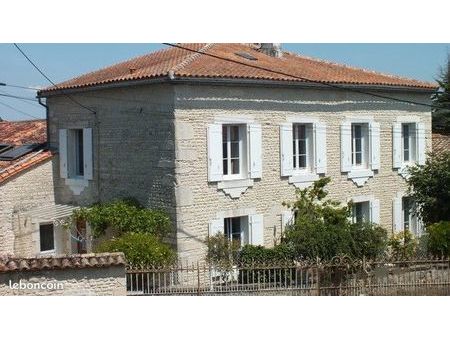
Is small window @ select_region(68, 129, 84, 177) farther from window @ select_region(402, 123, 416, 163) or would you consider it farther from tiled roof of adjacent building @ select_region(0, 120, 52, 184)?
window @ select_region(402, 123, 416, 163)

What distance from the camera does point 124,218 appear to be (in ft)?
37.1

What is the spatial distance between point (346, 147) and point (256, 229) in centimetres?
219

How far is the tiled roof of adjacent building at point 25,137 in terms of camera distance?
11391mm

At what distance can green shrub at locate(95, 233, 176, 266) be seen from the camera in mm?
10461

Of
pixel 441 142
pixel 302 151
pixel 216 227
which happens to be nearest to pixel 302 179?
pixel 302 151

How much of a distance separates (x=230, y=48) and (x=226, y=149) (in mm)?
1728

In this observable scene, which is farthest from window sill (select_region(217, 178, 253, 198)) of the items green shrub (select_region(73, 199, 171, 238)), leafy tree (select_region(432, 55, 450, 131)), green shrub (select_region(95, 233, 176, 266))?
leafy tree (select_region(432, 55, 450, 131))

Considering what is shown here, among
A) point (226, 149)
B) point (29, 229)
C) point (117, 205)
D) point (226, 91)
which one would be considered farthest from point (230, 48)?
point (29, 229)

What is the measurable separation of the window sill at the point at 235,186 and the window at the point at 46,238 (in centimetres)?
285

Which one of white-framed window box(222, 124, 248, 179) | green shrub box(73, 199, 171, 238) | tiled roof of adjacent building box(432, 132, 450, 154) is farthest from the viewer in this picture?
white-framed window box(222, 124, 248, 179)

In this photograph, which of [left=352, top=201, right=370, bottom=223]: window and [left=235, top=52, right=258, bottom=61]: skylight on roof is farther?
[left=352, top=201, right=370, bottom=223]: window

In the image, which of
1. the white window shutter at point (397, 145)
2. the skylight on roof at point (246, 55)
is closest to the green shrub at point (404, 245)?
the white window shutter at point (397, 145)

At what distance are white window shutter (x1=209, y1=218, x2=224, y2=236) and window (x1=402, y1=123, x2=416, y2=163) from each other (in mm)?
3393

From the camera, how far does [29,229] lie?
10891 mm
